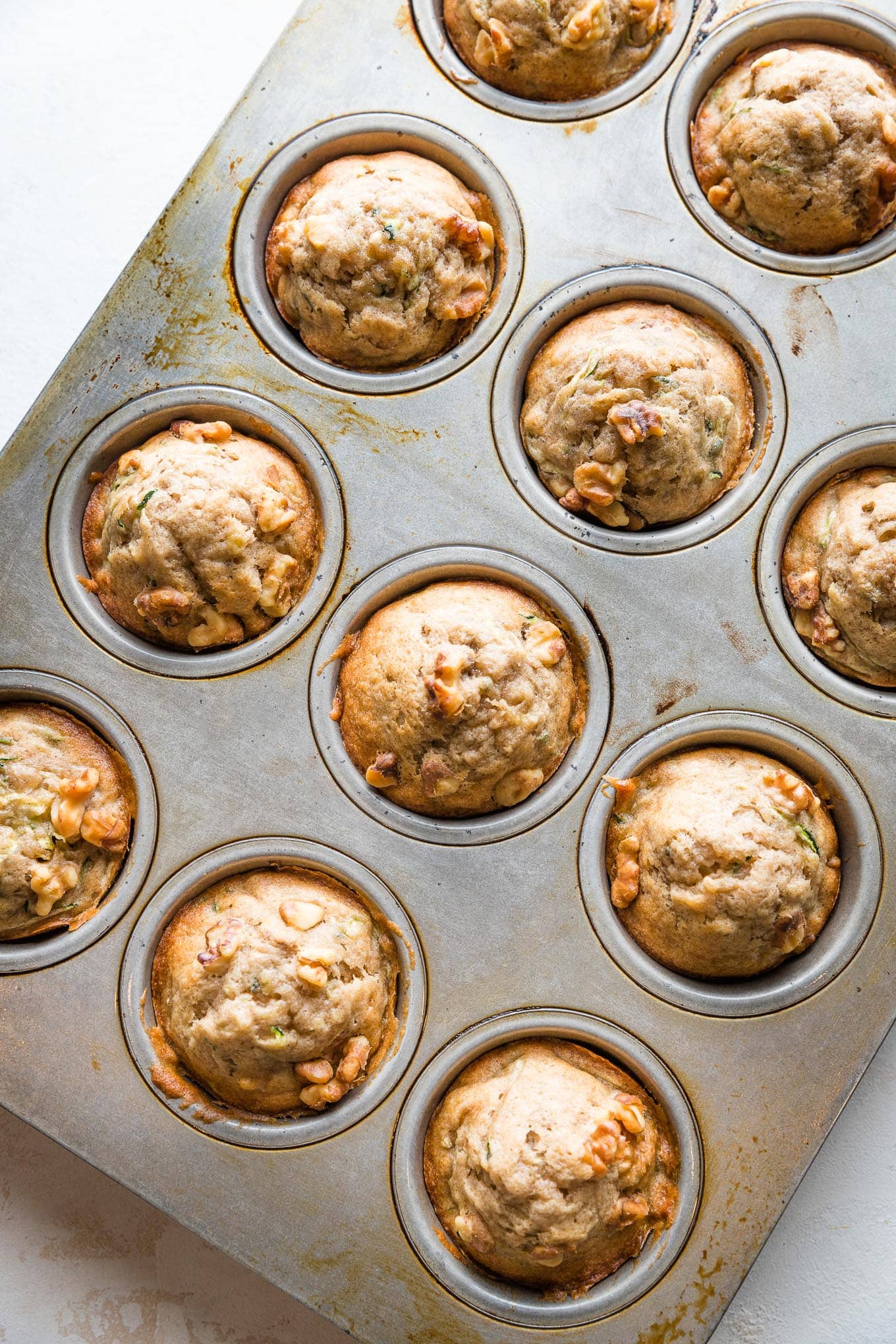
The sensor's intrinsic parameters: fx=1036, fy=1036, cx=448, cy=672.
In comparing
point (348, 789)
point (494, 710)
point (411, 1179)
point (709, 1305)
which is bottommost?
point (411, 1179)

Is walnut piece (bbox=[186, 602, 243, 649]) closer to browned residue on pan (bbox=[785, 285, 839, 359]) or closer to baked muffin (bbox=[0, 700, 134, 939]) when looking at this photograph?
baked muffin (bbox=[0, 700, 134, 939])

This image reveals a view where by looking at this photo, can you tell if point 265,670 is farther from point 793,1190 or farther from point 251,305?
point 793,1190

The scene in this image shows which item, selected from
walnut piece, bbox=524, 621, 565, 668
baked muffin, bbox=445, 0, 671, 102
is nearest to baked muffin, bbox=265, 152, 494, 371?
baked muffin, bbox=445, 0, 671, 102

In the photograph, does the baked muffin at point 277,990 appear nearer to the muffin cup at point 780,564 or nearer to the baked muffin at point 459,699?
the baked muffin at point 459,699

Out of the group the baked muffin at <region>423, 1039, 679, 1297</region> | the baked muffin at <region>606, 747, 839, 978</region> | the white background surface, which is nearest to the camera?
the baked muffin at <region>423, 1039, 679, 1297</region>

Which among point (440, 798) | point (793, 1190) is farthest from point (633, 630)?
point (793, 1190)

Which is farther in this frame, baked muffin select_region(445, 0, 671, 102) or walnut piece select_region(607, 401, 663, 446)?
baked muffin select_region(445, 0, 671, 102)
